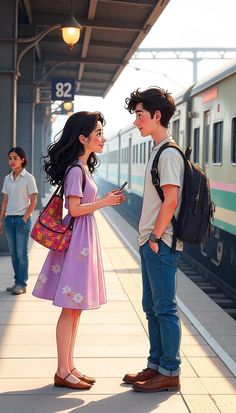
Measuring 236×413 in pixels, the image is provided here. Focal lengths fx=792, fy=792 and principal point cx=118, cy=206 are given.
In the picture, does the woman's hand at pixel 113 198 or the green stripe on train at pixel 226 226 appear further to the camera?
the green stripe on train at pixel 226 226

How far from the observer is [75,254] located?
5.41 meters

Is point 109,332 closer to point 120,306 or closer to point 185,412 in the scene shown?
point 120,306

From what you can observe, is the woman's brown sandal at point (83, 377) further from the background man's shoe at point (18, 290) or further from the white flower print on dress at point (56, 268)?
the background man's shoe at point (18, 290)

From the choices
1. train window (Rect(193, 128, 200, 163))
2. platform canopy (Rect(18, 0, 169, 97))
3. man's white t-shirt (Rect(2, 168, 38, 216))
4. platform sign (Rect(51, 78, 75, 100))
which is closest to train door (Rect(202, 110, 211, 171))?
train window (Rect(193, 128, 200, 163))

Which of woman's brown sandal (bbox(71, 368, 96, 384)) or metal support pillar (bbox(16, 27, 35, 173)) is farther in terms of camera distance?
metal support pillar (bbox(16, 27, 35, 173))

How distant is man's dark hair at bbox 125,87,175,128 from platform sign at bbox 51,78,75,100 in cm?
1575

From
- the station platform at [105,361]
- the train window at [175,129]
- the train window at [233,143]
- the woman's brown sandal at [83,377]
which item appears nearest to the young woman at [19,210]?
the station platform at [105,361]

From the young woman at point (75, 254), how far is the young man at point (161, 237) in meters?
0.29

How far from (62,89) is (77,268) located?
16.1 m

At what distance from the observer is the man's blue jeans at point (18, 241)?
31.3 ft

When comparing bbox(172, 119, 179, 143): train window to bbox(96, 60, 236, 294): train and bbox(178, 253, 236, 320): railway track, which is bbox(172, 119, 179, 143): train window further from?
bbox(178, 253, 236, 320): railway track

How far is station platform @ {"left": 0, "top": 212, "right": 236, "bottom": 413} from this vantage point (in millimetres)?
5159

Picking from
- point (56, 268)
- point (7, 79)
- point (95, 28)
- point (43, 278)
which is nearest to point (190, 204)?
point (56, 268)

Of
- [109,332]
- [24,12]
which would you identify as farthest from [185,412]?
[24,12]
